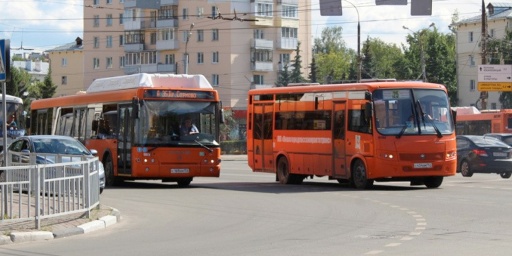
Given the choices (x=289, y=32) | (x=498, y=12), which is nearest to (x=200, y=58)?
(x=289, y=32)

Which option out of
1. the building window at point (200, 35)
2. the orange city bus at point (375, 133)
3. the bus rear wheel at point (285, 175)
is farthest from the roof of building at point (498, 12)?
the orange city bus at point (375, 133)

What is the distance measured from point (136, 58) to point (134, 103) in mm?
81482

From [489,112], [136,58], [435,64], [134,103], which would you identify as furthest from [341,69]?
[134,103]

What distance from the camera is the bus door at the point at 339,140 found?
1128 inches

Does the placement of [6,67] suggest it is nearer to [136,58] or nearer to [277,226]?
[277,226]

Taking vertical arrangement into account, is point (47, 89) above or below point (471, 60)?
below

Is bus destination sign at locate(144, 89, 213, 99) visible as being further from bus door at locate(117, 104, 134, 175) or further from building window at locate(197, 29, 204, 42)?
building window at locate(197, 29, 204, 42)

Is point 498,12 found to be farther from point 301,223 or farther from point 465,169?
point 301,223

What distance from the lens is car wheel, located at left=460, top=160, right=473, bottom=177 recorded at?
127 feet

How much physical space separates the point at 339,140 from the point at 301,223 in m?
10.9

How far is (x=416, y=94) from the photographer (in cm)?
2773

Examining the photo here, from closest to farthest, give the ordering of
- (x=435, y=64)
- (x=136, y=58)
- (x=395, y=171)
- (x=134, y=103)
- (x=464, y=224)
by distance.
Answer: (x=464, y=224), (x=395, y=171), (x=134, y=103), (x=136, y=58), (x=435, y=64)

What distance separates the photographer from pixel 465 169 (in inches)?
1528

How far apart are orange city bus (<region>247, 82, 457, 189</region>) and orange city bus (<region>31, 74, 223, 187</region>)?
8.70 ft
